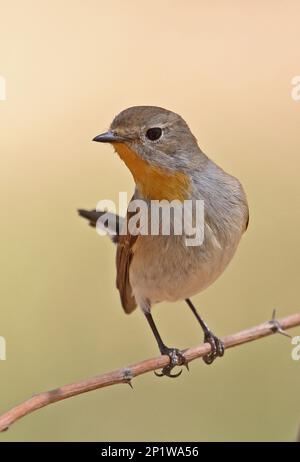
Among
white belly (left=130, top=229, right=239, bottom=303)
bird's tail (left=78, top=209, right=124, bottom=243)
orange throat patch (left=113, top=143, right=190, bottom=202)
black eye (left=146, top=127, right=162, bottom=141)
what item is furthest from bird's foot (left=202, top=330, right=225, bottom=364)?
black eye (left=146, top=127, right=162, bottom=141)

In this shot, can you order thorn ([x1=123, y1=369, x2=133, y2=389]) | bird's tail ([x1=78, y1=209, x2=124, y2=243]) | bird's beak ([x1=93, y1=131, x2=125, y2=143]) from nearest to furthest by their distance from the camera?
1. thorn ([x1=123, y1=369, x2=133, y2=389])
2. bird's beak ([x1=93, y1=131, x2=125, y2=143])
3. bird's tail ([x1=78, y1=209, x2=124, y2=243])

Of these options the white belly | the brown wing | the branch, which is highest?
the brown wing

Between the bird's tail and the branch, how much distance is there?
3.96ft

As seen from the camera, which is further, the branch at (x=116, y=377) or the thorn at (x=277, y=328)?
the thorn at (x=277, y=328)

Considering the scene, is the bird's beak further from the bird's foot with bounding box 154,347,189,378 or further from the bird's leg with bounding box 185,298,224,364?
the bird's leg with bounding box 185,298,224,364

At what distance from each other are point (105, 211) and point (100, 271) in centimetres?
83

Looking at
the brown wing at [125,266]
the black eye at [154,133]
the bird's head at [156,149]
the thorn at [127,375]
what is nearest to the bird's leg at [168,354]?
the brown wing at [125,266]

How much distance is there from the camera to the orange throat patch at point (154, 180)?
10.8 ft

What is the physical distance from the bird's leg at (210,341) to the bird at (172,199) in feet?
0.79

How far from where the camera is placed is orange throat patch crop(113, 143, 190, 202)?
3291 millimetres

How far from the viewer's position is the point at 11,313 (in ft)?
16.2

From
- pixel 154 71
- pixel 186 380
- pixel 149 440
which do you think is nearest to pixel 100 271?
pixel 186 380

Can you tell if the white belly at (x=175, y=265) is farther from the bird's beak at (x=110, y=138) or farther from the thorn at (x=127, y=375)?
the thorn at (x=127, y=375)

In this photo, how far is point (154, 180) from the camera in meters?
3.34
